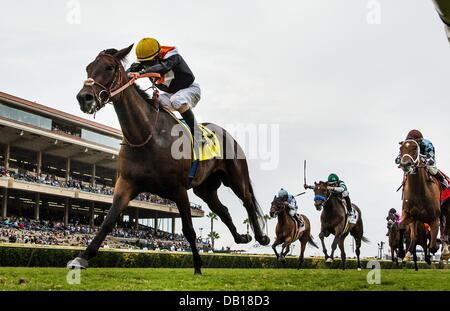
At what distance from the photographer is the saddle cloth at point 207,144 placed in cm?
602

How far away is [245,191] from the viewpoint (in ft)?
23.0

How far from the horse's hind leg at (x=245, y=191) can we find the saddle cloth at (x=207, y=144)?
37 centimetres

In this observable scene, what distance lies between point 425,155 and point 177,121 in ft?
17.9

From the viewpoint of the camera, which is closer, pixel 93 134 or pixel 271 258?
pixel 271 258

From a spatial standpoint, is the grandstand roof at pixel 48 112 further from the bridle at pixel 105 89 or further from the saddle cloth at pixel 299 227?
the bridle at pixel 105 89

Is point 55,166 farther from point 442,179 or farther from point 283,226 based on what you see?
point 442,179

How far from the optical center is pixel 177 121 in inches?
236

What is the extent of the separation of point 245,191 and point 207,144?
3.28 ft

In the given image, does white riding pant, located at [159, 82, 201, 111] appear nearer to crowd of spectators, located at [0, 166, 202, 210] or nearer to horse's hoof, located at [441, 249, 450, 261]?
horse's hoof, located at [441, 249, 450, 261]

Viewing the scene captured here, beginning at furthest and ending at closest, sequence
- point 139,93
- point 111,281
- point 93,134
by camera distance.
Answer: point 93,134
point 139,93
point 111,281

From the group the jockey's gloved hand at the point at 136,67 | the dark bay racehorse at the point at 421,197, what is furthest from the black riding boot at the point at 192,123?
the dark bay racehorse at the point at 421,197

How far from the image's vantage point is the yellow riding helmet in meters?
5.59
